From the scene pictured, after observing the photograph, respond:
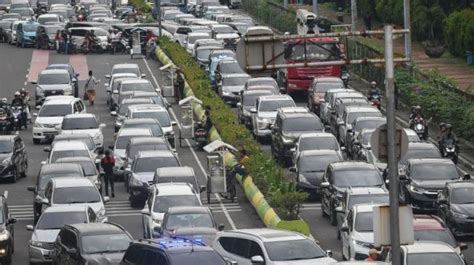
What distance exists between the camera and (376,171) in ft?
150

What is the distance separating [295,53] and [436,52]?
17017 mm

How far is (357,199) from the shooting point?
4150cm

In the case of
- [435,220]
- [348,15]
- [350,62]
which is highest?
[350,62]

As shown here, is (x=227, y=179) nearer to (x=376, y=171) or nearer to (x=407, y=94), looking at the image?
(x=376, y=171)

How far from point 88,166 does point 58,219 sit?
10.0 metres

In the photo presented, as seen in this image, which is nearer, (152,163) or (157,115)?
(152,163)

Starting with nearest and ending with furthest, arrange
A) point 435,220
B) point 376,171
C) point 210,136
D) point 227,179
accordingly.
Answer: point 435,220
point 376,171
point 227,179
point 210,136

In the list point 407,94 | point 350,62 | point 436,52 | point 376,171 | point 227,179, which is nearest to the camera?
point 350,62

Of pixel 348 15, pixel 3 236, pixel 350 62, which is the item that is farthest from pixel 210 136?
pixel 348 15

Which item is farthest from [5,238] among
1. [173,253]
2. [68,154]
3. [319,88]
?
[319,88]

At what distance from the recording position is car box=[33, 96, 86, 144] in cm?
6088

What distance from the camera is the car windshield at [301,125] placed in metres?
55.9

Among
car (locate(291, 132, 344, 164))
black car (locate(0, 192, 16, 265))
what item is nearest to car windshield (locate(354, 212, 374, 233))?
black car (locate(0, 192, 16, 265))

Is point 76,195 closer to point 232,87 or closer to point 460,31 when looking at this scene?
point 232,87
